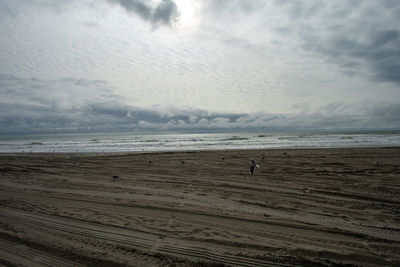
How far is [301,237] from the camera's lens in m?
3.75

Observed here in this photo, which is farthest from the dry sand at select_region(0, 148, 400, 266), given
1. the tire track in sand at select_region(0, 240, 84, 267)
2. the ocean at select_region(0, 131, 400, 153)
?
the ocean at select_region(0, 131, 400, 153)

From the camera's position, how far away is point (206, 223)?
4.41 m

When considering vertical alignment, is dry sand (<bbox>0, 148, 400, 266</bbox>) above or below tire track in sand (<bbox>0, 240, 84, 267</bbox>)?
above

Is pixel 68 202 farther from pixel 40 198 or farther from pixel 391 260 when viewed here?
pixel 391 260

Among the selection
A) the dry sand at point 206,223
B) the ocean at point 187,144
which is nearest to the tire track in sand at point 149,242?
the dry sand at point 206,223

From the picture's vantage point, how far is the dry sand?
328 centimetres

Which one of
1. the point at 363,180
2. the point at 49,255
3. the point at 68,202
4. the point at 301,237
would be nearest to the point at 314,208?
the point at 301,237

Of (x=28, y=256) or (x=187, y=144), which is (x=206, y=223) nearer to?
(x=28, y=256)

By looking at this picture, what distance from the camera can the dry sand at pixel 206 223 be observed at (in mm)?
3277

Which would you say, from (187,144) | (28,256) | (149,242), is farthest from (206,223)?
(187,144)

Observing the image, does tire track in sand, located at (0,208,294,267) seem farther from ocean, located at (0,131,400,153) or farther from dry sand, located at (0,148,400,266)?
ocean, located at (0,131,400,153)

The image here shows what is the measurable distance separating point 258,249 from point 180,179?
5.83 metres

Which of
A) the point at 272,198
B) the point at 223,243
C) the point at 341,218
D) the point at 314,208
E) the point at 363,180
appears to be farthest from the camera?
the point at 363,180

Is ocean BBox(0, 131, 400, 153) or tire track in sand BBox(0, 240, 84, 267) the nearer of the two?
tire track in sand BBox(0, 240, 84, 267)
